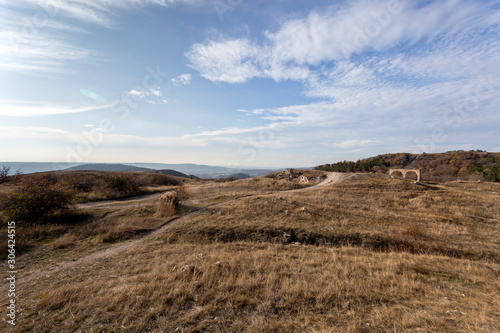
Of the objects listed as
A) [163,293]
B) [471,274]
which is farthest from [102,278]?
[471,274]

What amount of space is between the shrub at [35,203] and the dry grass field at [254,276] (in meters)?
2.00

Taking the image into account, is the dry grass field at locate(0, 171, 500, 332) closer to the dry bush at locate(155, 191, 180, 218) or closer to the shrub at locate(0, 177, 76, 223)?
the dry bush at locate(155, 191, 180, 218)

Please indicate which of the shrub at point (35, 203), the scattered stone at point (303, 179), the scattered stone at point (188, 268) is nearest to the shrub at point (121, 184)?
the shrub at point (35, 203)

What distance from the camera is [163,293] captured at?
197 inches

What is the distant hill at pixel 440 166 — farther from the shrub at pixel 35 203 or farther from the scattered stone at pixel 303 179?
the shrub at pixel 35 203

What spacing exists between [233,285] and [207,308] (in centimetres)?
110

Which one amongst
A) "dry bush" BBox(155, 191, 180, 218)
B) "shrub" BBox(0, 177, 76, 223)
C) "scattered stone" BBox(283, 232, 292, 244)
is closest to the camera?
"scattered stone" BBox(283, 232, 292, 244)

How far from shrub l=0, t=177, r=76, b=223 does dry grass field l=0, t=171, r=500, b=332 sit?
200 centimetres

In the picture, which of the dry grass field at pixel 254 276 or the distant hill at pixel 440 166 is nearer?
the dry grass field at pixel 254 276

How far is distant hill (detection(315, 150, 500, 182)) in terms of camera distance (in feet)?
156

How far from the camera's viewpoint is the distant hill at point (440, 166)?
1874 inches

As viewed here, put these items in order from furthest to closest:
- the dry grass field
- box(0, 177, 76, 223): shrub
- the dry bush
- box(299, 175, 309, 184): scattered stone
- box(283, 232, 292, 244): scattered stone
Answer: box(299, 175, 309, 184): scattered stone < the dry bush < box(0, 177, 76, 223): shrub < box(283, 232, 292, 244): scattered stone < the dry grass field

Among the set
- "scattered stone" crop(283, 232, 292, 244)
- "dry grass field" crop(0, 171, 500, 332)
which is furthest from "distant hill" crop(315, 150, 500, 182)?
"scattered stone" crop(283, 232, 292, 244)

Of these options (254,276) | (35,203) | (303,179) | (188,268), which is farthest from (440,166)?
(35,203)
